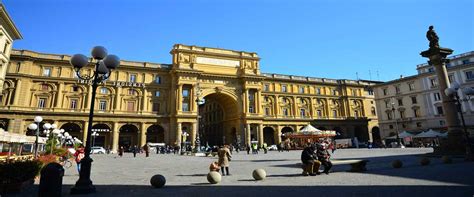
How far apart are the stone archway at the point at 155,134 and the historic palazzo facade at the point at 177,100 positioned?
0.20 meters

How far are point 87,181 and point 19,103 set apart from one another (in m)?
46.2

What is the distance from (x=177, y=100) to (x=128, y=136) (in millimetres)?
12222

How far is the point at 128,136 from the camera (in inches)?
2007

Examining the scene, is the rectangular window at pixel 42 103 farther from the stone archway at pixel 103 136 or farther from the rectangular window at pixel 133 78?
the rectangular window at pixel 133 78

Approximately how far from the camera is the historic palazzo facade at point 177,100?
143 feet

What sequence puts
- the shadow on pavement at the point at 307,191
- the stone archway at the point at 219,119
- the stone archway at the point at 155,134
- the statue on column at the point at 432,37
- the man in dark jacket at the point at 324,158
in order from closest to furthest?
1. the shadow on pavement at the point at 307,191
2. the man in dark jacket at the point at 324,158
3. the statue on column at the point at 432,37
4. the stone archway at the point at 155,134
5. the stone archway at the point at 219,119

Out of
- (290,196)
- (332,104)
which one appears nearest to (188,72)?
(332,104)

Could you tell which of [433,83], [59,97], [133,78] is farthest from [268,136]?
[59,97]

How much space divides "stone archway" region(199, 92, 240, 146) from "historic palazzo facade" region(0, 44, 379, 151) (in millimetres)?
264

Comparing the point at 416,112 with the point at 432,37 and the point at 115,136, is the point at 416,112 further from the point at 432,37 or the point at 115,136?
the point at 115,136

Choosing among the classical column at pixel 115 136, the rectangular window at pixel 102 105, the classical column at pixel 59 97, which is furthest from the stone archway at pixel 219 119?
the classical column at pixel 59 97

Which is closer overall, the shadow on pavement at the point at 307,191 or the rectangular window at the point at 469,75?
the shadow on pavement at the point at 307,191

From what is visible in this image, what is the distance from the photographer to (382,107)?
5691 centimetres

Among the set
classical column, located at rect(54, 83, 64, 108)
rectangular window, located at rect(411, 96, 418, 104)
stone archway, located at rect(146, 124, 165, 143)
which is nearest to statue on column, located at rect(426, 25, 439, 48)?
rectangular window, located at rect(411, 96, 418, 104)
